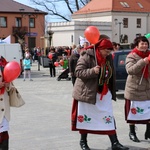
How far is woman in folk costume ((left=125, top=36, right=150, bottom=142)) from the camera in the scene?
18.7 ft

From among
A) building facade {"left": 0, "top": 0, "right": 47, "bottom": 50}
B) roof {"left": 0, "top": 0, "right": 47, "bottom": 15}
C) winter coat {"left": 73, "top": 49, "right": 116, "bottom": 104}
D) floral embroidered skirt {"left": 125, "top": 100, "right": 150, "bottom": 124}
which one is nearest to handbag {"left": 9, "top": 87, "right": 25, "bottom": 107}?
winter coat {"left": 73, "top": 49, "right": 116, "bottom": 104}

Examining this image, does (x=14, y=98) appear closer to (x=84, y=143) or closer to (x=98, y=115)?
Result: (x=98, y=115)

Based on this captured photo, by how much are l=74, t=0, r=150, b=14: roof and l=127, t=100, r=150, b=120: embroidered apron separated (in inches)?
2086

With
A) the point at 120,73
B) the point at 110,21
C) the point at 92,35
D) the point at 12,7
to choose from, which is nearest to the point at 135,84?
the point at 92,35

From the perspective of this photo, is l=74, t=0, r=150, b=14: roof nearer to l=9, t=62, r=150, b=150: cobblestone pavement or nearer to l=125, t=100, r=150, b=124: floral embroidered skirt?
l=9, t=62, r=150, b=150: cobblestone pavement

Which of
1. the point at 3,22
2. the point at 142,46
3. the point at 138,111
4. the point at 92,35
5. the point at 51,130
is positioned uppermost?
the point at 3,22

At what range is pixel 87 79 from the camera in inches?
206

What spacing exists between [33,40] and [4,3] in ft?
24.2

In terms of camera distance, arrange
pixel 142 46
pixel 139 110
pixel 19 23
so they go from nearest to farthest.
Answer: pixel 142 46 < pixel 139 110 < pixel 19 23

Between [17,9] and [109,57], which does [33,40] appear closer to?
[17,9]

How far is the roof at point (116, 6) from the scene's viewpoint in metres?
58.7

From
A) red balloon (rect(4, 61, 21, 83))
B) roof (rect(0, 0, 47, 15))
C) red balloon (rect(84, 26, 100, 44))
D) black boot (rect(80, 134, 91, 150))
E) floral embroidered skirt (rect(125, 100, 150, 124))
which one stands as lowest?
black boot (rect(80, 134, 91, 150))

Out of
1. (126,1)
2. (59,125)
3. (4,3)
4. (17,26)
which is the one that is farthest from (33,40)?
(59,125)

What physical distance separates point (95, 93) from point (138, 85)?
0.89m
